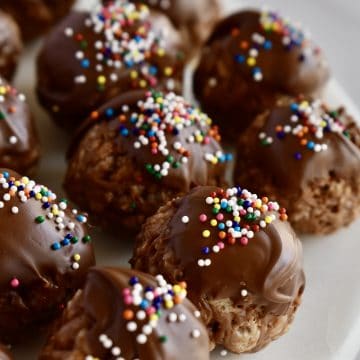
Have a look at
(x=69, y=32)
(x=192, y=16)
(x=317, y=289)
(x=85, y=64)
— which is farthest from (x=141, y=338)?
(x=192, y=16)

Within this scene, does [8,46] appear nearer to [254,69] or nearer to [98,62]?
[98,62]

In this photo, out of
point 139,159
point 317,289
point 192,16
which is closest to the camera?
point 139,159

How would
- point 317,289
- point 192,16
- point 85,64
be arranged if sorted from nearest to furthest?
point 317,289 → point 85,64 → point 192,16

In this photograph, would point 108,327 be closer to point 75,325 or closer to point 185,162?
point 75,325

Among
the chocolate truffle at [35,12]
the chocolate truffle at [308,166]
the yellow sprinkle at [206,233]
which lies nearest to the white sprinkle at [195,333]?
the yellow sprinkle at [206,233]

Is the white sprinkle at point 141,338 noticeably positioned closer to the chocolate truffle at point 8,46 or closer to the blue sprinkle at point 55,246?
the blue sprinkle at point 55,246

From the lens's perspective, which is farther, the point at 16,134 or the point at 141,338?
the point at 16,134
